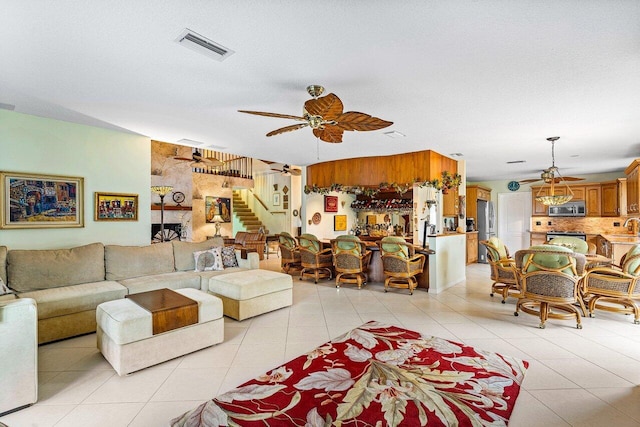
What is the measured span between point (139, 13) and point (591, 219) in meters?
10.9

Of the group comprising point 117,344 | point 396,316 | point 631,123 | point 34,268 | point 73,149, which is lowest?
point 396,316

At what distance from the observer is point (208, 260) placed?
4793 mm

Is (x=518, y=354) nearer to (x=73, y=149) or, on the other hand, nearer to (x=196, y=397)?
(x=196, y=397)

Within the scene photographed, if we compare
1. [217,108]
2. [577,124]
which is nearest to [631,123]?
[577,124]

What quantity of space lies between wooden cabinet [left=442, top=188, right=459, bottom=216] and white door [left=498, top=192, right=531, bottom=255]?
158 inches

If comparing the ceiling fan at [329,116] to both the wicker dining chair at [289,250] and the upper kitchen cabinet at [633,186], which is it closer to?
the wicker dining chair at [289,250]

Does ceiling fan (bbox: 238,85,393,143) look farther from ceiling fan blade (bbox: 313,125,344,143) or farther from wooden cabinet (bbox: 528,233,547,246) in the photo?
wooden cabinet (bbox: 528,233,547,246)

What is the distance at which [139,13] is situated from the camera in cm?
190

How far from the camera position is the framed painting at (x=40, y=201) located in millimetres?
3785

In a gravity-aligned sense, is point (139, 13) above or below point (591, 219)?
above

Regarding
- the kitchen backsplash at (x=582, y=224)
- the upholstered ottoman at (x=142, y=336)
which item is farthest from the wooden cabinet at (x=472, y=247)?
the upholstered ottoman at (x=142, y=336)

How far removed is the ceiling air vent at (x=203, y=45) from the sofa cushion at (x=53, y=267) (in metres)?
3.19

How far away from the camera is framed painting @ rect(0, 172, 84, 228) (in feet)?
12.4

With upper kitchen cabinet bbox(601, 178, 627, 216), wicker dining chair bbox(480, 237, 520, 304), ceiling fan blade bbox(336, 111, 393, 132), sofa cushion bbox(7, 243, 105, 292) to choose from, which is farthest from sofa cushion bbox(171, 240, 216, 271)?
upper kitchen cabinet bbox(601, 178, 627, 216)
